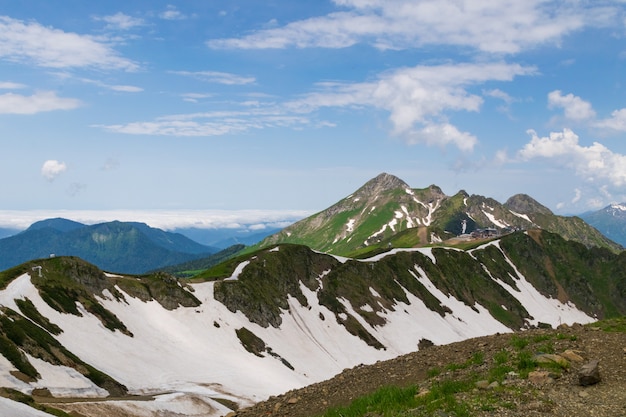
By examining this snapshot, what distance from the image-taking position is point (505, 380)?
60.8 ft

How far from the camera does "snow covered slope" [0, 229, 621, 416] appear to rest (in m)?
65.9

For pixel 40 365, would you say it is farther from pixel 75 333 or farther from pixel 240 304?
pixel 240 304

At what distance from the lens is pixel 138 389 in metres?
73.1

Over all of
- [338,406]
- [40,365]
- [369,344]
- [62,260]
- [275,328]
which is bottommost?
[369,344]

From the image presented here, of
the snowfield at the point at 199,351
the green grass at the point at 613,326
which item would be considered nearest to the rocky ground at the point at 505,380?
the green grass at the point at 613,326

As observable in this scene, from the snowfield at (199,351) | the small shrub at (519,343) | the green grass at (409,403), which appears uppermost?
the small shrub at (519,343)

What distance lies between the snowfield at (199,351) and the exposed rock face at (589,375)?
4016 cm

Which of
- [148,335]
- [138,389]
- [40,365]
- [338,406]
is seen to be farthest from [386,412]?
[148,335]

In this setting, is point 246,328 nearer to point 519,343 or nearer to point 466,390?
point 519,343

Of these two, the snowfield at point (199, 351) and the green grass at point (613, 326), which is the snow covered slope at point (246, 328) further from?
the green grass at point (613, 326)

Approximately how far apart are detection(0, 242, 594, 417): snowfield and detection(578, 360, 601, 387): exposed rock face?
40.2m

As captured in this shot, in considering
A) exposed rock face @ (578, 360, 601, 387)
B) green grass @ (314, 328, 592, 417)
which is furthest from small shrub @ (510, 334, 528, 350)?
exposed rock face @ (578, 360, 601, 387)

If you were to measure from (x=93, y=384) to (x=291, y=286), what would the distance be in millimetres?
A: 85506

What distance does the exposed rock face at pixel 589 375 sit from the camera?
17.3 metres
